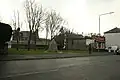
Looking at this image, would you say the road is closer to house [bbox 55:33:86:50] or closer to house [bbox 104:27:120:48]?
house [bbox 55:33:86:50]

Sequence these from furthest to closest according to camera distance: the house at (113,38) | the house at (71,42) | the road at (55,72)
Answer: the house at (113,38) < the house at (71,42) < the road at (55,72)

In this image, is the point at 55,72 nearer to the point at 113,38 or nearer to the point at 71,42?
the point at 71,42

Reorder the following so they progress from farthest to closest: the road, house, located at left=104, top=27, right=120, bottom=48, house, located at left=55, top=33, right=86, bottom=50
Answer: house, located at left=104, top=27, right=120, bottom=48, house, located at left=55, top=33, right=86, bottom=50, the road

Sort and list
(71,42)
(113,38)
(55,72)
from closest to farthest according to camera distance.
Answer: (55,72), (71,42), (113,38)

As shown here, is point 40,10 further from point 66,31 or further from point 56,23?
point 66,31

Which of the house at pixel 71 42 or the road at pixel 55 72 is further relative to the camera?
the house at pixel 71 42

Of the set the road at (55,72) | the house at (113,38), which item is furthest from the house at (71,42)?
the road at (55,72)

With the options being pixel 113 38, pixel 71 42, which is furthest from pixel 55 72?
pixel 113 38


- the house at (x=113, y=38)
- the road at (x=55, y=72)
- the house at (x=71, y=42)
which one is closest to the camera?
the road at (x=55, y=72)

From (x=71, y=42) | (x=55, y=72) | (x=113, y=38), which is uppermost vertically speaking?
(x=113, y=38)

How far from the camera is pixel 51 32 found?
8438cm

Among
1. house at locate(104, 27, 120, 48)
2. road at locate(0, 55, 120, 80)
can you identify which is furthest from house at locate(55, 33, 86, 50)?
road at locate(0, 55, 120, 80)

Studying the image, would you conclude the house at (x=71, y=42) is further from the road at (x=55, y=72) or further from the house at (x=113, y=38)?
the road at (x=55, y=72)

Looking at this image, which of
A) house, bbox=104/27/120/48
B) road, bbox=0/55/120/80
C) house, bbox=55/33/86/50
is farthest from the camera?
house, bbox=104/27/120/48
